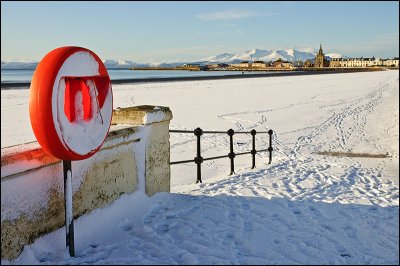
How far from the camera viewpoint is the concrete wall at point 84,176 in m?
3.46

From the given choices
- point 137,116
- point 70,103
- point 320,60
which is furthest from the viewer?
point 320,60

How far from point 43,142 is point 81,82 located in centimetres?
66

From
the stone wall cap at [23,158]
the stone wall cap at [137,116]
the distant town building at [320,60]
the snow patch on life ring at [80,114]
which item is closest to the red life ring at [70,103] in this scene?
the snow patch on life ring at [80,114]

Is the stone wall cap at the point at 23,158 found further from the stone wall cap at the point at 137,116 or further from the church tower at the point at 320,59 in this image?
the church tower at the point at 320,59

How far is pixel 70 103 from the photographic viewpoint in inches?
148

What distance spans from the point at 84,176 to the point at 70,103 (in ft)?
3.09

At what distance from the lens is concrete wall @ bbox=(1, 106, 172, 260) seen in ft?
11.4

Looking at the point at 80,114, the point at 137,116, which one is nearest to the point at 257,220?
the point at 137,116

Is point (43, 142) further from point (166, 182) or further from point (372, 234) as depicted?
point (372, 234)

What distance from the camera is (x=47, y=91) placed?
3457 millimetres

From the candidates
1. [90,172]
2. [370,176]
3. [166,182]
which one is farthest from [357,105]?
[90,172]

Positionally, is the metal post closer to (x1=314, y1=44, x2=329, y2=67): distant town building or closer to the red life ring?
the red life ring

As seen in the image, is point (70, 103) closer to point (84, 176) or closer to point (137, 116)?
point (84, 176)

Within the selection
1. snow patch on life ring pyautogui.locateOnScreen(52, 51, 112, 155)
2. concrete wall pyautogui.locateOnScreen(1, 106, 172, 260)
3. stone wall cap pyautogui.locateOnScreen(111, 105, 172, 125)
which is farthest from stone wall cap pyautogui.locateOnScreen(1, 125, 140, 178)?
stone wall cap pyautogui.locateOnScreen(111, 105, 172, 125)
